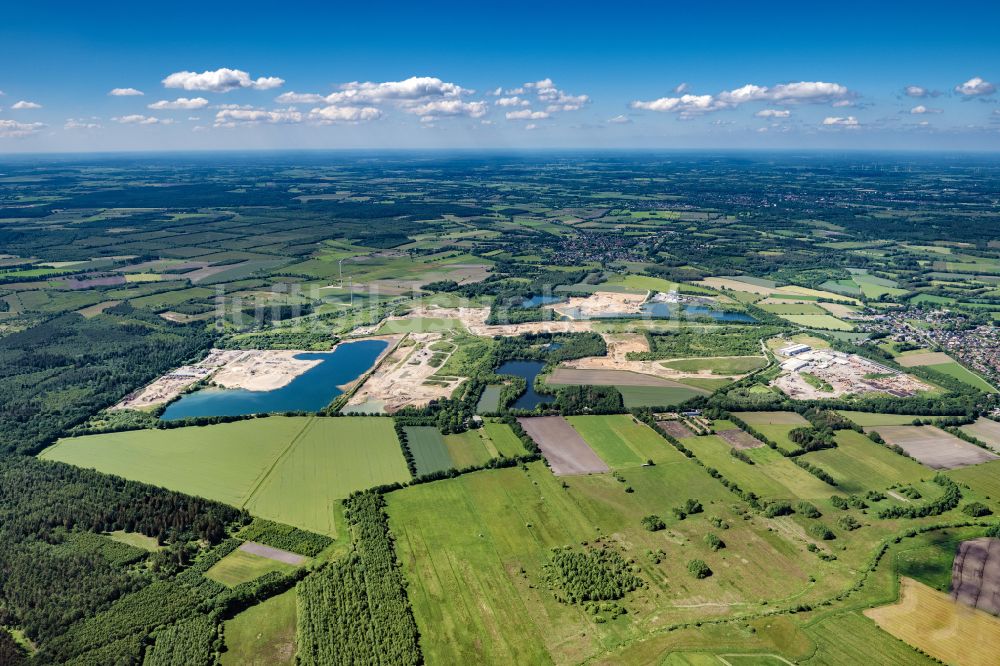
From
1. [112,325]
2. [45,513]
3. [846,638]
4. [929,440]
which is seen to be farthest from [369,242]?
[846,638]

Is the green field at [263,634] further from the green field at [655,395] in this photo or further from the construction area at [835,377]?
the construction area at [835,377]

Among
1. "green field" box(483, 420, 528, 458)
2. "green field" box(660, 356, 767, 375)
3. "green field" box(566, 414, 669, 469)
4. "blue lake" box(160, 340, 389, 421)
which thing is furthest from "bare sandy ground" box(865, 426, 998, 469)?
"blue lake" box(160, 340, 389, 421)

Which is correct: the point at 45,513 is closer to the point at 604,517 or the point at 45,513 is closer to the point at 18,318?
the point at 604,517

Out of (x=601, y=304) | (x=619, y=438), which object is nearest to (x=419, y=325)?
(x=601, y=304)

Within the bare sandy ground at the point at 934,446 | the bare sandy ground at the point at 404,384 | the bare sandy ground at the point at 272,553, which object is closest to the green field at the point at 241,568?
the bare sandy ground at the point at 272,553

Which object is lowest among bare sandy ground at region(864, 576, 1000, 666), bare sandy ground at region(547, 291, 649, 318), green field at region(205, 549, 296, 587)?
bare sandy ground at region(864, 576, 1000, 666)

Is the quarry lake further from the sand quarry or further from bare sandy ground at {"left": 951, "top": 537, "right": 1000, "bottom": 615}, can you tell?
bare sandy ground at {"left": 951, "top": 537, "right": 1000, "bottom": 615}
